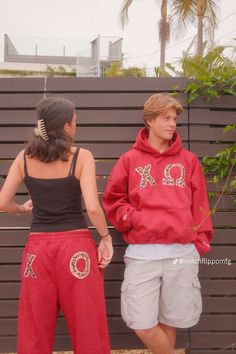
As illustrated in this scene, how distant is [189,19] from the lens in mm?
16141

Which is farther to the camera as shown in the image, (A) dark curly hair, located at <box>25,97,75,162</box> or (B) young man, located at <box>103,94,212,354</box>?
(B) young man, located at <box>103,94,212,354</box>

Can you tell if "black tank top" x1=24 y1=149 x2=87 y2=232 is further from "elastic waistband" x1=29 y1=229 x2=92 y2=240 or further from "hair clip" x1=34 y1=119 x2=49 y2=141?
"hair clip" x1=34 y1=119 x2=49 y2=141

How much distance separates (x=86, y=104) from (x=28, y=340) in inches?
72.0

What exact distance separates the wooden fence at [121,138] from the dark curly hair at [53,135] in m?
0.94

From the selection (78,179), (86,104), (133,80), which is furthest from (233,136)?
(78,179)

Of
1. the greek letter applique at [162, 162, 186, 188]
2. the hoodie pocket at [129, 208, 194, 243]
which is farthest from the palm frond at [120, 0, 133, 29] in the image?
the hoodie pocket at [129, 208, 194, 243]

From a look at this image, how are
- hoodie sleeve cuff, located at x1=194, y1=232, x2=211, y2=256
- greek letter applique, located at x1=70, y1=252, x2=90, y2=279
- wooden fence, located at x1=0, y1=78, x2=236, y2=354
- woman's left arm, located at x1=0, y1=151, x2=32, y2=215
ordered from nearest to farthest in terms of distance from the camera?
greek letter applique, located at x1=70, y1=252, x2=90, y2=279, woman's left arm, located at x1=0, y1=151, x2=32, y2=215, hoodie sleeve cuff, located at x1=194, y1=232, x2=211, y2=256, wooden fence, located at x1=0, y1=78, x2=236, y2=354

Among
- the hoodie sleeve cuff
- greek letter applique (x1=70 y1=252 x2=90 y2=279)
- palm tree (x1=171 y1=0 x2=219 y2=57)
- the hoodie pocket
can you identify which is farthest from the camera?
palm tree (x1=171 y1=0 x2=219 y2=57)

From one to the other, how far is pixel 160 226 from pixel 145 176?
0.38m

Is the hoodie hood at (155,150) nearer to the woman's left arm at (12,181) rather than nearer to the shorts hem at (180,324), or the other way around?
the woman's left arm at (12,181)

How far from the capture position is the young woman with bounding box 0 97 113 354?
259 centimetres

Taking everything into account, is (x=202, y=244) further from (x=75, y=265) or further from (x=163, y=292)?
(x=75, y=265)

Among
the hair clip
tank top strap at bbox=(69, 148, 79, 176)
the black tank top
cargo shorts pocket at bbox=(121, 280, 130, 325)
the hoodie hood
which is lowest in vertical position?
cargo shorts pocket at bbox=(121, 280, 130, 325)

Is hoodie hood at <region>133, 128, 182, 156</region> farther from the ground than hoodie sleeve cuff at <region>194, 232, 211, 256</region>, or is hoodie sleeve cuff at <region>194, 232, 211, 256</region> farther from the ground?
hoodie hood at <region>133, 128, 182, 156</region>
